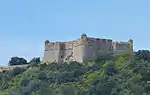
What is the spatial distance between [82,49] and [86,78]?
5.19 metres

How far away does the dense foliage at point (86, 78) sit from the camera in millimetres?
60656

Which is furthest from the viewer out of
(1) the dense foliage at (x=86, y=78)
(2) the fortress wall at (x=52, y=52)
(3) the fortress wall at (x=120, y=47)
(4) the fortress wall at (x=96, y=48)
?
(2) the fortress wall at (x=52, y=52)

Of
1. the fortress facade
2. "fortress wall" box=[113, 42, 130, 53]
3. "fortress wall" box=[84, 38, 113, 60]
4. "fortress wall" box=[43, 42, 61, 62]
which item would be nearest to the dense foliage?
"fortress wall" box=[84, 38, 113, 60]

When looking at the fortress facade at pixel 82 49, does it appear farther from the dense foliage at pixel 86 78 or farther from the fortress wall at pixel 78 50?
the dense foliage at pixel 86 78

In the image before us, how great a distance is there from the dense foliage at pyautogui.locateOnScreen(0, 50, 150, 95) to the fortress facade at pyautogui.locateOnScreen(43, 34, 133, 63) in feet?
3.43

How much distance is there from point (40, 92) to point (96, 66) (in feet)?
39.0

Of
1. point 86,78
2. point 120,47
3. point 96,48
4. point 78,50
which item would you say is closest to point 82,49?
point 78,50

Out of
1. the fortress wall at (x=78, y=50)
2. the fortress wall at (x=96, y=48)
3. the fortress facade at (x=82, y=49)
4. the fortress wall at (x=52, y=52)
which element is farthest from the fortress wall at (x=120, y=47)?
the fortress wall at (x=52, y=52)

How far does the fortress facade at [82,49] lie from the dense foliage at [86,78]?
3.43ft

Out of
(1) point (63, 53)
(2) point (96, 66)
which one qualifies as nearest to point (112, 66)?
(2) point (96, 66)

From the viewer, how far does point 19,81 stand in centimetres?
6931

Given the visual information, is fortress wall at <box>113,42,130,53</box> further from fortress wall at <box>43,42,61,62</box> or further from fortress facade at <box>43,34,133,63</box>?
fortress wall at <box>43,42,61,62</box>

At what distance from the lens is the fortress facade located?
236 ft

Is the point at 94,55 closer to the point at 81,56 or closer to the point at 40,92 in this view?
the point at 81,56
